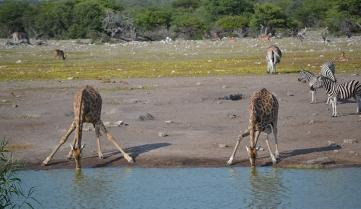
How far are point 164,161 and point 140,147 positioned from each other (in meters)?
1.39

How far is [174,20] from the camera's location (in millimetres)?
84500

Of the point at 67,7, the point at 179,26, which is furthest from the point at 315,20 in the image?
the point at 67,7

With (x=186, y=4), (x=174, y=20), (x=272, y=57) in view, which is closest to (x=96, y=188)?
(x=272, y=57)

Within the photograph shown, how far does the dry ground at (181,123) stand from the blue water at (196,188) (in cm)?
66

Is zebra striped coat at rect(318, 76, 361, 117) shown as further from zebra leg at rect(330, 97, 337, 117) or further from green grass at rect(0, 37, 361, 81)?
green grass at rect(0, 37, 361, 81)

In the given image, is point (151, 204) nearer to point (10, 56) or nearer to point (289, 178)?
point (289, 178)

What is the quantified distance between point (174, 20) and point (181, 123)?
210ft

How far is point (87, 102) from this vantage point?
16.6 meters

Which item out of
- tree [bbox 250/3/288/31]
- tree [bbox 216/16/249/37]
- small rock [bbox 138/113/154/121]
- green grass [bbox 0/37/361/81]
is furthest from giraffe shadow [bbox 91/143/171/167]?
tree [bbox 216/16/249/37]

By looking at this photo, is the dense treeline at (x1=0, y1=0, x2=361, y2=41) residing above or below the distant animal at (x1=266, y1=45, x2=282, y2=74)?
above

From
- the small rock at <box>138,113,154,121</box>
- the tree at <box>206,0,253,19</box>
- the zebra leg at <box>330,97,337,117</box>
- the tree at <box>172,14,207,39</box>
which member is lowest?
the small rock at <box>138,113,154,121</box>

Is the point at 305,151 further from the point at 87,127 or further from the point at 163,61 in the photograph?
the point at 163,61

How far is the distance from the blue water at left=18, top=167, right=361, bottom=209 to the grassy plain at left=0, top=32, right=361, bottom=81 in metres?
17.5

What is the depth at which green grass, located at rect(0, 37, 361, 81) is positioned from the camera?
115ft
